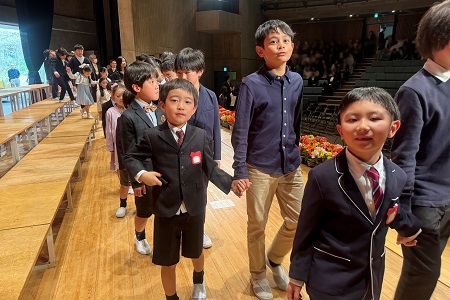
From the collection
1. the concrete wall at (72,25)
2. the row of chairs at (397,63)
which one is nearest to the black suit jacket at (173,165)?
the row of chairs at (397,63)

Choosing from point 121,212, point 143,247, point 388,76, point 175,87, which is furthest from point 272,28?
point 388,76

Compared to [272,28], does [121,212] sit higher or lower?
lower

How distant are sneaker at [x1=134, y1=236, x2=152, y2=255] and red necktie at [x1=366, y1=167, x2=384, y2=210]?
6.59ft

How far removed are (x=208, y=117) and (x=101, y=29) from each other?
10332 millimetres

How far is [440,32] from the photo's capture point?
3.99ft

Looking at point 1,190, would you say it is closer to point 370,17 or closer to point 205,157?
A: point 205,157

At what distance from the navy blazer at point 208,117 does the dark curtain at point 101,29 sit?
32.4 ft

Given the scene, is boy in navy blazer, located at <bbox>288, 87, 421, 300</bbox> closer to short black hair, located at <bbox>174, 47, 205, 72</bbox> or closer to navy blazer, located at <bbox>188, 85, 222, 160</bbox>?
navy blazer, located at <bbox>188, 85, 222, 160</bbox>

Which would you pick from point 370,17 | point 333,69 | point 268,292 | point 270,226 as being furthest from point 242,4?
point 268,292

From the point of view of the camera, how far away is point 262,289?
2061 mm

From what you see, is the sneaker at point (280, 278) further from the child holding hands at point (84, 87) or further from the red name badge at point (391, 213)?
the child holding hands at point (84, 87)

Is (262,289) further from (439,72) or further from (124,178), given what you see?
(124,178)

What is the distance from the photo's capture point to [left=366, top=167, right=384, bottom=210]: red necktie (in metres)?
1.14

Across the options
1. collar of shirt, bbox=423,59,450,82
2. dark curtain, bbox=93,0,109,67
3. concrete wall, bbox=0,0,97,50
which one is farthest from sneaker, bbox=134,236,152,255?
concrete wall, bbox=0,0,97,50
